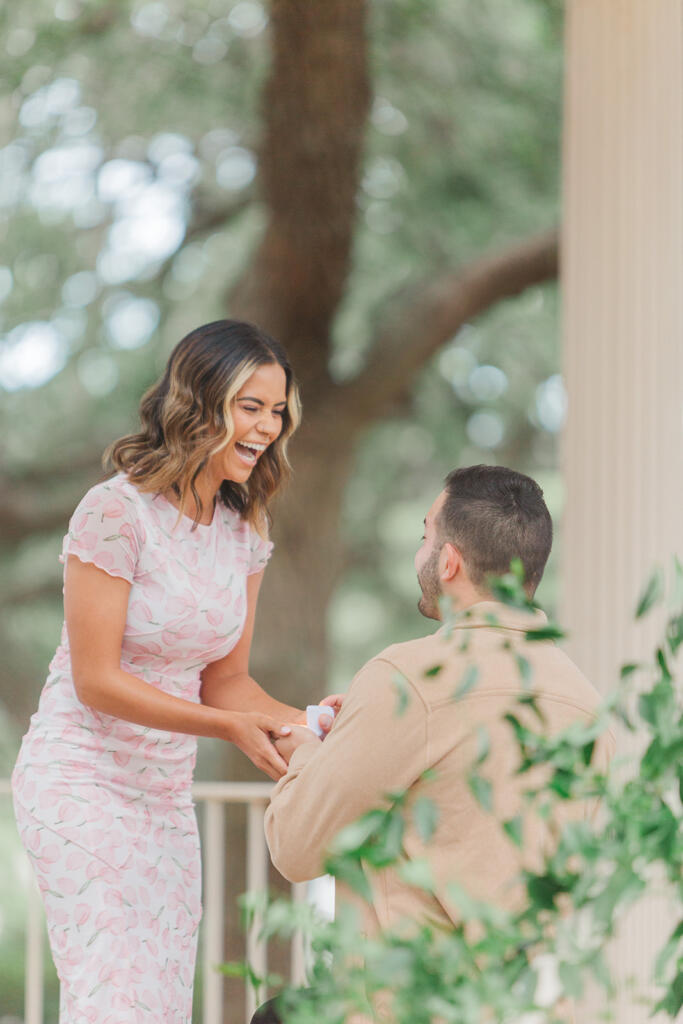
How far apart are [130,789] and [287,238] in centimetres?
385

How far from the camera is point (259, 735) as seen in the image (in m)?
1.96

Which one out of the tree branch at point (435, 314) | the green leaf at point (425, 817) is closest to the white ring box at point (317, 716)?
the green leaf at point (425, 817)

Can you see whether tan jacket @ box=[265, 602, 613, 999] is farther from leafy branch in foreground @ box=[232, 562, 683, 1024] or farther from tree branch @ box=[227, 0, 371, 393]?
tree branch @ box=[227, 0, 371, 393]

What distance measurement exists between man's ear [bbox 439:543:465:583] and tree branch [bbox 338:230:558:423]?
4159 mm

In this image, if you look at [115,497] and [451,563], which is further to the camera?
[115,497]

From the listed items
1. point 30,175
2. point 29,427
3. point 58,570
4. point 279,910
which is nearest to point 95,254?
point 30,175

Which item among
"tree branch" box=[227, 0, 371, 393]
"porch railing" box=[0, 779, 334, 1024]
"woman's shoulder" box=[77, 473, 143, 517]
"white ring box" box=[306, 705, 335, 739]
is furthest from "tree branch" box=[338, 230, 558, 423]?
"white ring box" box=[306, 705, 335, 739]

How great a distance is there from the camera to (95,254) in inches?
275

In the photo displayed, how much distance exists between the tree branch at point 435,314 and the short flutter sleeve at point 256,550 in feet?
11.8

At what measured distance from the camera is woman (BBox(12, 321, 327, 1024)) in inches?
78.9

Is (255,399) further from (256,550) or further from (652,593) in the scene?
(652,593)

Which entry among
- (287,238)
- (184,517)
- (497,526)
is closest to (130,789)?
(184,517)

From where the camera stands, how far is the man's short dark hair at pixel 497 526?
1.65 m

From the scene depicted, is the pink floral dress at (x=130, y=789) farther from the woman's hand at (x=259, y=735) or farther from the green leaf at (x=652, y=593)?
the green leaf at (x=652, y=593)
